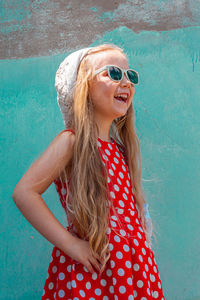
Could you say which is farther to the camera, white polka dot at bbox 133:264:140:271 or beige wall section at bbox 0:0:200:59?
beige wall section at bbox 0:0:200:59

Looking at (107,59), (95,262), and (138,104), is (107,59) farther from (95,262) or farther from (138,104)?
(95,262)

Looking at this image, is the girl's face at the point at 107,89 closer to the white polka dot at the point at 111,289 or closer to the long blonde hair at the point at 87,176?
the long blonde hair at the point at 87,176

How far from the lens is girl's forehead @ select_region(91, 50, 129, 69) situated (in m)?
1.56

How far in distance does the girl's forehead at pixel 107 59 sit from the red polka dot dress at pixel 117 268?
0.36m

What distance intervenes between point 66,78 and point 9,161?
73 cm

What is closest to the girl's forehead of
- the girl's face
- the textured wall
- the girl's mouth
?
the girl's face

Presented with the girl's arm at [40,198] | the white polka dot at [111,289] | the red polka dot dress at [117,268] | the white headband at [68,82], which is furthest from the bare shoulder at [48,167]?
the white polka dot at [111,289]

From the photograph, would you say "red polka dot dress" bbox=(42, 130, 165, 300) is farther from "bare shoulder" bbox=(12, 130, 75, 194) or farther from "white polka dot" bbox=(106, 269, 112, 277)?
"bare shoulder" bbox=(12, 130, 75, 194)

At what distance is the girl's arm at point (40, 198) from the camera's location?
A: 1.34 metres

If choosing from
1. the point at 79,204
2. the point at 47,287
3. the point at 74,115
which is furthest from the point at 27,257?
the point at 74,115

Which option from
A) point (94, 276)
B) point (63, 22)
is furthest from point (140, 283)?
point (63, 22)

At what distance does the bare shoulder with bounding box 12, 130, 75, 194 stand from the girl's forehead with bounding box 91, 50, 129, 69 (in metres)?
0.39

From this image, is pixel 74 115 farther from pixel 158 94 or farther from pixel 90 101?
pixel 158 94

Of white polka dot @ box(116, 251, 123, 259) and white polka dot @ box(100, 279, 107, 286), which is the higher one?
white polka dot @ box(116, 251, 123, 259)
